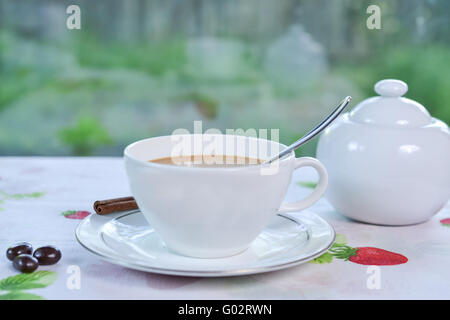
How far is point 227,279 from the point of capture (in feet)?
2.04

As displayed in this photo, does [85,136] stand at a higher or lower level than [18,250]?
lower

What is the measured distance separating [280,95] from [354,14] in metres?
0.59

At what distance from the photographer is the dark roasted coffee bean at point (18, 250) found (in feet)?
2.14

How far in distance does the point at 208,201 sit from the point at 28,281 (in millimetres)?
201

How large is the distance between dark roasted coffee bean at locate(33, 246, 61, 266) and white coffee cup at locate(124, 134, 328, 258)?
110 millimetres

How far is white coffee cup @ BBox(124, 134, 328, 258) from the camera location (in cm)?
62

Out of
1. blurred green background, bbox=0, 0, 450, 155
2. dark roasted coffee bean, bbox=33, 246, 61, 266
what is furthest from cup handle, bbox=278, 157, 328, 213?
blurred green background, bbox=0, 0, 450, 155

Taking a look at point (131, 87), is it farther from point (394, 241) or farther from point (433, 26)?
point (394, 241)

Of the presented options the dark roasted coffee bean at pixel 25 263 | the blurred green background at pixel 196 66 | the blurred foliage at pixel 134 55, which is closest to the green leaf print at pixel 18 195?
the dark roasted coffee bean at pixel 25 263

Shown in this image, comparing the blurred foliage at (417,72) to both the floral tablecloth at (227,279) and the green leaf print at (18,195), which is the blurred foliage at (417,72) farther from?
the green leaf print at (18,195)

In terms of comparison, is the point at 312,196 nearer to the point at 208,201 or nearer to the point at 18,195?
the point at 208,201

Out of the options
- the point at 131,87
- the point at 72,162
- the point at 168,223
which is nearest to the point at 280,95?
the point at 131,87

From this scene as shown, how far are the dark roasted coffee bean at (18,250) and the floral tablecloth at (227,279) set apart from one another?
0.01m

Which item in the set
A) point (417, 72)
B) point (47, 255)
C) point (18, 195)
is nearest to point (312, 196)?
point (47, 255)
